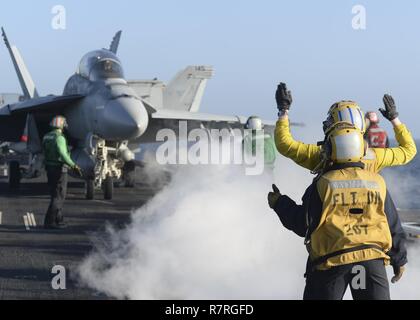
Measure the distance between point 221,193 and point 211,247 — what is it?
241 cm

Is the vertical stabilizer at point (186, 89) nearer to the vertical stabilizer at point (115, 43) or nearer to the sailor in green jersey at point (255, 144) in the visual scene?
the vertical stabilizer at point (115, 43)

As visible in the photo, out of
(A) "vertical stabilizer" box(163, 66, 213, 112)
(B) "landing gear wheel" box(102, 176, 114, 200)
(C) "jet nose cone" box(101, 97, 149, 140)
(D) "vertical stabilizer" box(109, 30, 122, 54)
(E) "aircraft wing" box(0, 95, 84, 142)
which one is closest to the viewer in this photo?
(C) "jet nose cone" box(101, 97, 149, 140)

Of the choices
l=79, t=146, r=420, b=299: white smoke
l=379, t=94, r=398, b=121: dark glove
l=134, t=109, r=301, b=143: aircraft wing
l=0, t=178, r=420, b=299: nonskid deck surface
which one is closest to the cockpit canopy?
l=134, t=109, r=301, b=143: aircraft wing

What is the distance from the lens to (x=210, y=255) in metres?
8.88

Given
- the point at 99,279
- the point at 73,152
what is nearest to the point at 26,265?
the point at 99,279

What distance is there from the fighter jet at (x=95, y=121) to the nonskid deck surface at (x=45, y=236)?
0.80 metres

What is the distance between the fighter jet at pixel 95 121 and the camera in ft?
54.7

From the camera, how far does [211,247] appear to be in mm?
9117

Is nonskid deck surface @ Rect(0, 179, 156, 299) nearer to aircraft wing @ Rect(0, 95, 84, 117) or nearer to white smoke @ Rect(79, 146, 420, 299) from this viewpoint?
white smoke @ Rect(79, 146, 420, 299)

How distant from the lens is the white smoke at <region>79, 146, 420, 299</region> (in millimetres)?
7820

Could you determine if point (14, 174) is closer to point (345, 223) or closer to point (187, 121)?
point (187, 121)

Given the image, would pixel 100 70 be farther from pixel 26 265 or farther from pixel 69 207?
pixel 26 265

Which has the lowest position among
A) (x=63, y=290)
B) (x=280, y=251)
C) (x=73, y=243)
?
(x=63, y=290)

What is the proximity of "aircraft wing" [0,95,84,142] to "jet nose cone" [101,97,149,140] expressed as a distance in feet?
7.30
